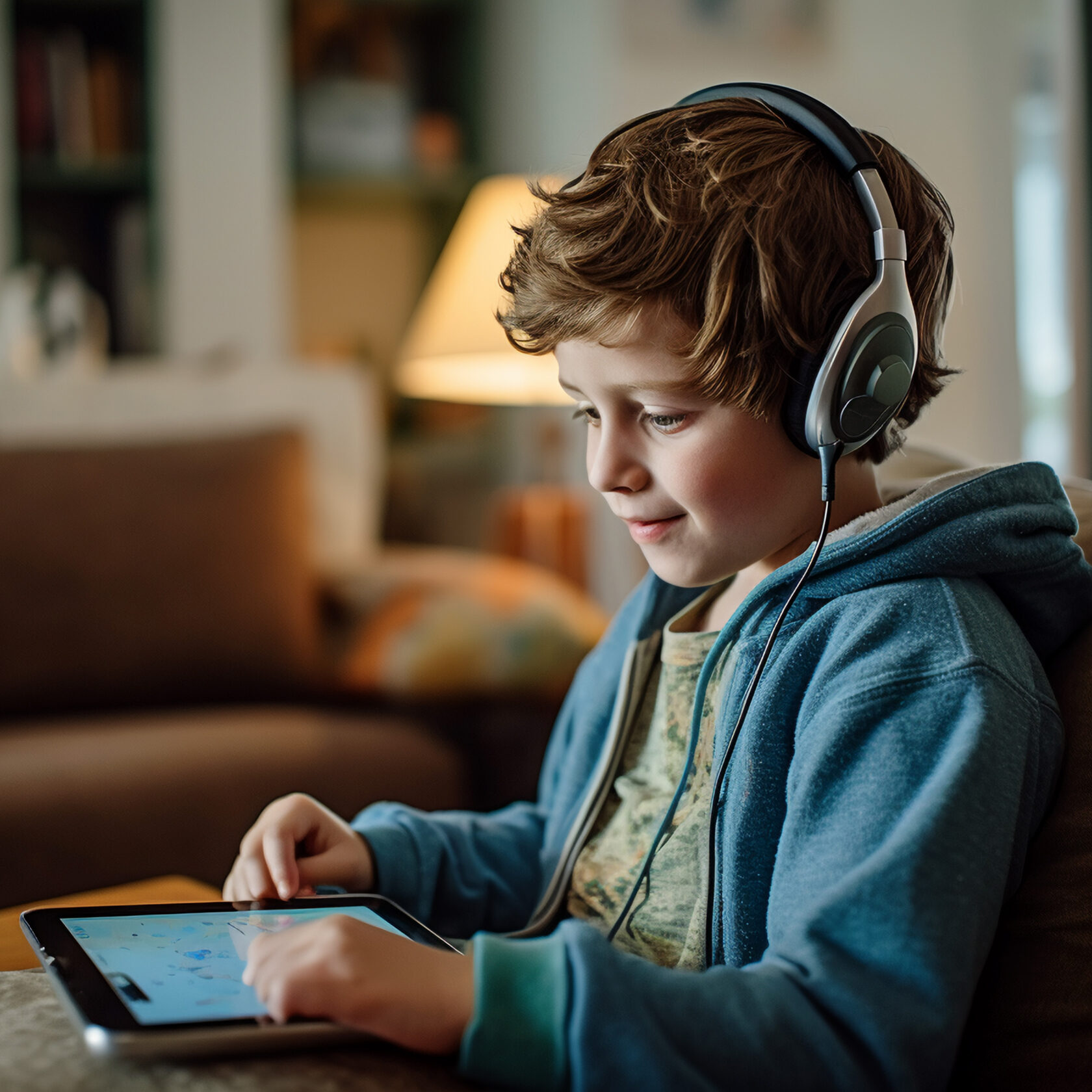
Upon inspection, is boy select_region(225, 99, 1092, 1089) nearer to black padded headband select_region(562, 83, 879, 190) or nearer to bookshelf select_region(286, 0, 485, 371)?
black padded headband select_region(562, 83, 879, 190)

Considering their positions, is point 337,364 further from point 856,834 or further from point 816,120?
point 856,834

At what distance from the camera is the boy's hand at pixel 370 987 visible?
0.48m

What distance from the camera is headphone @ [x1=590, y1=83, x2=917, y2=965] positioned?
603 millimetres

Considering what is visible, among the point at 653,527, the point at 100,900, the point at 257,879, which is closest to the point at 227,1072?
the point at 257,879

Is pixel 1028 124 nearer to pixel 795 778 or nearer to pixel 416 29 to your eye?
pixel 416 29

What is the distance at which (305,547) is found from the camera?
68.7 inches

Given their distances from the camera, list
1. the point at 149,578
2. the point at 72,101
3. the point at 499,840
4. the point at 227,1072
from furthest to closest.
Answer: the point at 72,101
the point at 149,578
the point at 499,840
the point at 227,1072

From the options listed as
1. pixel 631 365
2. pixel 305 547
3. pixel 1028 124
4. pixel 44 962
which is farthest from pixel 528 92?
pixel 44 962

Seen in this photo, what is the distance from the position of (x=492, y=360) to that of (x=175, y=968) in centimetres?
162

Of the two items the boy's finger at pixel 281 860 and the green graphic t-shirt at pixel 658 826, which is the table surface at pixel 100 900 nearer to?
the boy's finger at pixel 281 860

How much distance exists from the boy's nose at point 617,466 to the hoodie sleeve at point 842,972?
0.66 feet

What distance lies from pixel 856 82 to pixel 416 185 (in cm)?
109

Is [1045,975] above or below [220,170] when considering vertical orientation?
below

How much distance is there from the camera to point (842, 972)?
1.57ft
